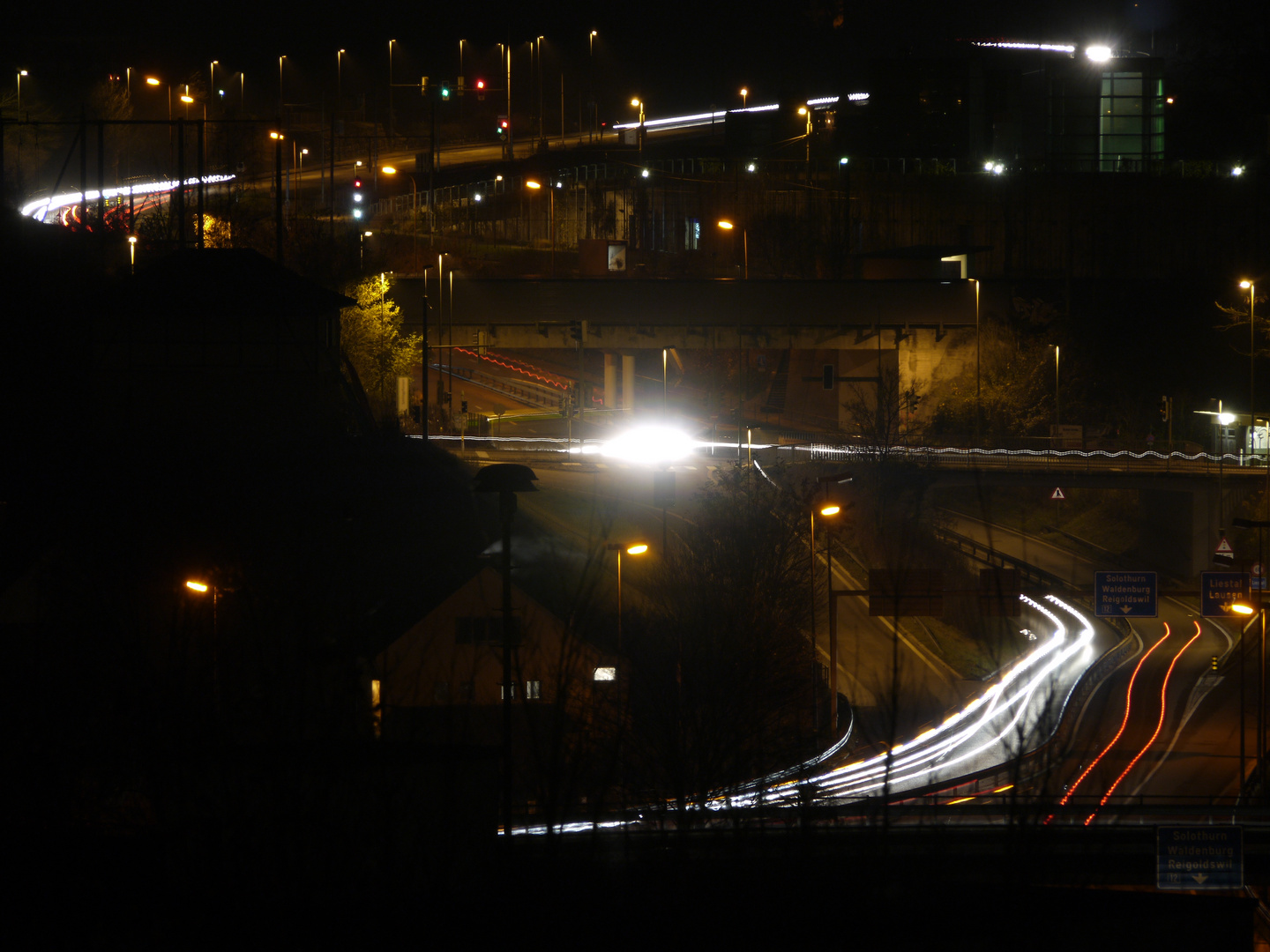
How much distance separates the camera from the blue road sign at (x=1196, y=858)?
938cm

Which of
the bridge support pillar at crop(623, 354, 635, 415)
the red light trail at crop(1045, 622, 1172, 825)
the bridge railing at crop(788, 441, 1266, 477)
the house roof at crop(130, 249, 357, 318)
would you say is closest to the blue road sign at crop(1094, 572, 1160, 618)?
the red light trail at crop(1045, 622, 1172, 825)

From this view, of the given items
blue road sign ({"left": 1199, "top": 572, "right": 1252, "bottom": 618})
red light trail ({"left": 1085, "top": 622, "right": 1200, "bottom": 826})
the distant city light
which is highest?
the distant city light

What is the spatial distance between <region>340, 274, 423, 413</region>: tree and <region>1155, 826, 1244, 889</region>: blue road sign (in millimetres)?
23948

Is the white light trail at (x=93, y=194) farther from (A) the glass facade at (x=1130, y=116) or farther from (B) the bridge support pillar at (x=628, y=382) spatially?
(A) the glass facade at (x=1130, y=116)

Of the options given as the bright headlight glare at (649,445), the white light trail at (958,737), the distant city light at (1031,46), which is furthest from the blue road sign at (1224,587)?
the distant city light at (1031,46)

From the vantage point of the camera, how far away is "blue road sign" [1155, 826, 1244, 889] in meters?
9.38

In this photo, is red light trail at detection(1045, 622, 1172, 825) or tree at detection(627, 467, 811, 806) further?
red light trail at detection(1045, 622, 1172, 825)

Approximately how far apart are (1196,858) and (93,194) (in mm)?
40784

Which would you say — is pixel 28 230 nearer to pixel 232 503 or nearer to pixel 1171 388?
pixel 232 503

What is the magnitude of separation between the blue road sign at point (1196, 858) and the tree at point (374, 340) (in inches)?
943

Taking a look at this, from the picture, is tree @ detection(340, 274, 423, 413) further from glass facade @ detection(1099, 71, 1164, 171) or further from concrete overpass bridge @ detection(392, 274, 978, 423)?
glass facade @ detection(1099, 71, 1164, 171)

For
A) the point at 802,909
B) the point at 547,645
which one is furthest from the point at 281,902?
the point at 547,645

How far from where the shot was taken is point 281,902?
5.00 metres

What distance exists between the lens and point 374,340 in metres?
31.6
